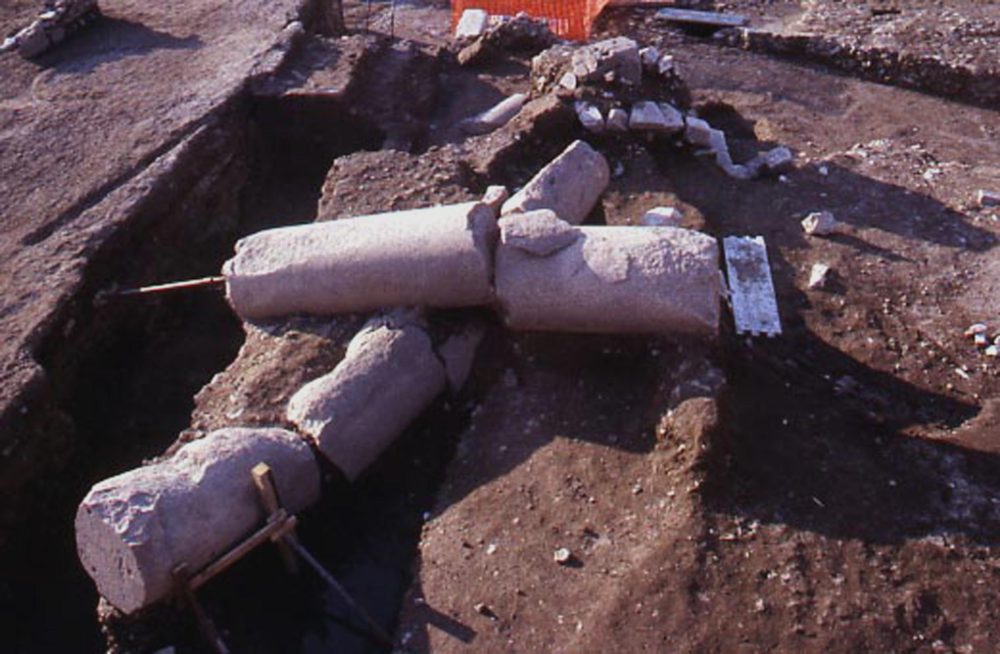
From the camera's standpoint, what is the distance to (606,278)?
5.25 metres

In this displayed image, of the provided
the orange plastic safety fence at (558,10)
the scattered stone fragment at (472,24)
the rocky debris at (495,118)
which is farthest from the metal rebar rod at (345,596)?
the orange plastic safety fence at (558,10)

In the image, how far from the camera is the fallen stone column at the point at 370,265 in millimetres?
5391

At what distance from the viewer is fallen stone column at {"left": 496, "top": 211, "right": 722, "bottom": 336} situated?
205 inches

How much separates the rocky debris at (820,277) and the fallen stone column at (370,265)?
238cm

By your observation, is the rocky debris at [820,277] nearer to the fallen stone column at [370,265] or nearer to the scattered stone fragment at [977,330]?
the scattered stone fragment at [977,330]

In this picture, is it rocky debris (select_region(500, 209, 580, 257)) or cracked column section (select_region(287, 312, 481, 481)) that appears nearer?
cracked column section (select_region(287, 312, 481, 481))

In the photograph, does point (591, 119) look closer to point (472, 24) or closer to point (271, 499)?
point (472, 24)

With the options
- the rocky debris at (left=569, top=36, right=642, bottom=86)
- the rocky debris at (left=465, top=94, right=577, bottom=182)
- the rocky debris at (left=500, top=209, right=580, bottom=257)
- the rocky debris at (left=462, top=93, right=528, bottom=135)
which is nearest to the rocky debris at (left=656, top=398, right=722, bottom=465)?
the rocky debris at (left=500, top=209, right=580, bottom=257)

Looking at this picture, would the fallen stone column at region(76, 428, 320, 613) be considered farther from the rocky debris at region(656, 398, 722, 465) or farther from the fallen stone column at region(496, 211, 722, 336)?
the rocky debris at region(656, 398, 722, 465)

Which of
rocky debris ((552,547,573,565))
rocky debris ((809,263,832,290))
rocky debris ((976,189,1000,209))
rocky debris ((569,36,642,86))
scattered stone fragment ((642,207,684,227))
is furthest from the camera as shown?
rocky debris ((569,36,642,86))

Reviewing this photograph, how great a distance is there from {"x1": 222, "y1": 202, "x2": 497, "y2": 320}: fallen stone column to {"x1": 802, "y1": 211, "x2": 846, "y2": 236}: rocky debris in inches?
106

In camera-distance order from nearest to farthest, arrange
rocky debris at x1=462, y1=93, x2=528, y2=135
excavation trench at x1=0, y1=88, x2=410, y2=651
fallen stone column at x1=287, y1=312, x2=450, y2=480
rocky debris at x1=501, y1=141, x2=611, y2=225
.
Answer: fallen stone column at x1=287, y1=312, x2=450, y2=480 → excavation trench at x1=0, y1=88, x2=410, y2=651 → rocky debris at x1=501, y1=141, x2=611, y2=225 → rocky debris at x1=462, y1=93, x2=528, y2=135

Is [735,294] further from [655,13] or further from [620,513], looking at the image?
[655,13]

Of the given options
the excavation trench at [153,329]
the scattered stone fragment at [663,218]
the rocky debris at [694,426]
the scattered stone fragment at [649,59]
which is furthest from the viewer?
the scattered stone fragment at [649,59]
